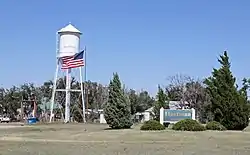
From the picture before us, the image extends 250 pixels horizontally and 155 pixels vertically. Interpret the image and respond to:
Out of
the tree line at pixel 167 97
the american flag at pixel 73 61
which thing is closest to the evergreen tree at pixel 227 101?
the tree line at pixel 167 97

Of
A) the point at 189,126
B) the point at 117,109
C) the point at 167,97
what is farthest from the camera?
the point at 167,97

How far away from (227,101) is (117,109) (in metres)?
9.12

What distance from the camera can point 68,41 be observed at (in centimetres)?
7362

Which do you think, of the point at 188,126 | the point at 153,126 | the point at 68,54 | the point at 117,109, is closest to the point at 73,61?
the point at 68,54

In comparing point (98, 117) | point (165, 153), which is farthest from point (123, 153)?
point (98, 117)

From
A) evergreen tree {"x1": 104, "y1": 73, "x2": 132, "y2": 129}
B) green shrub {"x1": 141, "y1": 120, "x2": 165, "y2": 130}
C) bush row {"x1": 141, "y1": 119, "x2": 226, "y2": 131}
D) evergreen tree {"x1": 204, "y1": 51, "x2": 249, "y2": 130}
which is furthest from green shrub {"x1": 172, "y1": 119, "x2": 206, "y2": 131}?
evergreen tree {"x1": 104, "y1": 73, "x2": 132, "y2": 129}

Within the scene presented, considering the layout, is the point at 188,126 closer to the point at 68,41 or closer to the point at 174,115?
the point at 174,115

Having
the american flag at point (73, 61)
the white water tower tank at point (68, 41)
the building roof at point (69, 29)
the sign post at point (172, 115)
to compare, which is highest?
the building roof at point (69, 29)

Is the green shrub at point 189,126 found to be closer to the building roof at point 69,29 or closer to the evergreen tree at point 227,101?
the evergreen tree at point 227,101

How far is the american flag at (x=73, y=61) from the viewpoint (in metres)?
71.8

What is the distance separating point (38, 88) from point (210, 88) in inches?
3082

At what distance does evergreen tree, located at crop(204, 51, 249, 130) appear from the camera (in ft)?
126

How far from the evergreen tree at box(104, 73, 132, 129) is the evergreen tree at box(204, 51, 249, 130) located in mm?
7265

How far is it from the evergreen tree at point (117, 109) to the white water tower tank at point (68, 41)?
32.7 metres
